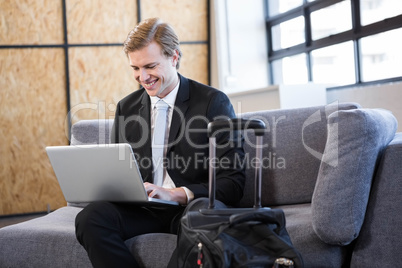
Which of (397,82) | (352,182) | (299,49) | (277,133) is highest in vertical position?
(299,49)

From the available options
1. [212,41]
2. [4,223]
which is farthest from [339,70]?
[4,223]

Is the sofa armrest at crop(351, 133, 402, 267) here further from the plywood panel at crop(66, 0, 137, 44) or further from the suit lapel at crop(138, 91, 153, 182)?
the plywood panel at crop(66, 0, 137, 44)

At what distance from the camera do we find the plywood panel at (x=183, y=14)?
18.4ft

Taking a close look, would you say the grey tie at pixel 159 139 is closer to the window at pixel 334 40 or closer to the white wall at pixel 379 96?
the white wall at pixel 379 96

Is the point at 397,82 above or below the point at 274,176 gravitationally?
above

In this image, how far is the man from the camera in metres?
2.04

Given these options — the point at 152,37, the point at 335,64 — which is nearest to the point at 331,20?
the point at 335,64

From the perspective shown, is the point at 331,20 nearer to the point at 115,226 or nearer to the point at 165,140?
the point at 165,140

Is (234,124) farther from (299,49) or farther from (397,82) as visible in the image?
(299,49)

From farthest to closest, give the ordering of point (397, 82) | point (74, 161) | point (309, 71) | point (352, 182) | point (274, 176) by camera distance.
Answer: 1. point (309, 71)
2. point (397, 82)
3. point (274, 176)
4. point (74, 161)
5. point (352, 182)

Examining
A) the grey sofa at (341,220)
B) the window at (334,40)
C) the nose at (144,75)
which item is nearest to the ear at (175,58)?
the nose at (144,75)

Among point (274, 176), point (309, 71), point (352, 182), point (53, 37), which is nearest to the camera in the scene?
point (352, 182)

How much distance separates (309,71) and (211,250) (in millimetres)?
3775

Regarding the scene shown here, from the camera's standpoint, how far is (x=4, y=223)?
16.1 feet
